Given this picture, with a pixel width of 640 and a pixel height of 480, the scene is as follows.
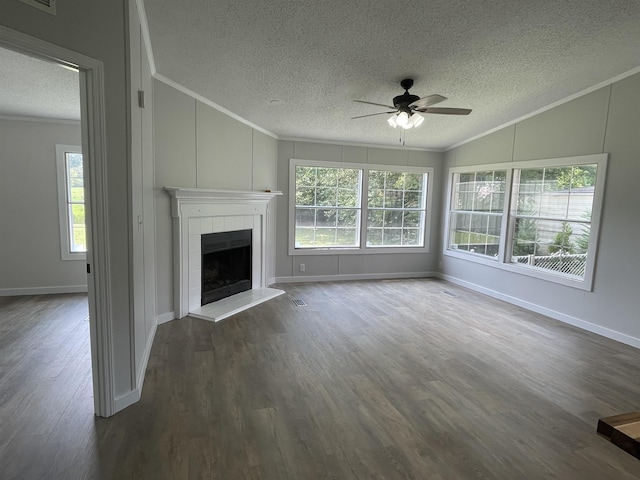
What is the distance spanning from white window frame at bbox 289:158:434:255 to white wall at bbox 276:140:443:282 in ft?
0.20

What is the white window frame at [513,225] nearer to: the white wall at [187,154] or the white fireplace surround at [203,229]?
the white fireplace surround at [203,229]

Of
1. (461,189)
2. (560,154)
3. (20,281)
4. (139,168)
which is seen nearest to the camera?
(139,168)

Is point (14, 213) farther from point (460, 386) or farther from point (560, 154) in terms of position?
point (560, 154)

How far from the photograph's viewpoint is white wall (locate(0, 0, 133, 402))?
1.75 m

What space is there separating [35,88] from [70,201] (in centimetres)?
175

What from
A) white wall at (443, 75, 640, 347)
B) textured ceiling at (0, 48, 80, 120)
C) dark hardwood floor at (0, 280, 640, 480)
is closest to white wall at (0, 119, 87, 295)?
textured ceiling at (0, 48, 80, 120)

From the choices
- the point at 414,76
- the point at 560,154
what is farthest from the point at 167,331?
the point at 560,154

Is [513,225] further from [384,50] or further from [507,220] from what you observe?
[384,50]

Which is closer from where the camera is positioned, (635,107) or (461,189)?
(635,107)

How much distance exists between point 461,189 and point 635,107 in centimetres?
270

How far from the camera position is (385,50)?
3096mm

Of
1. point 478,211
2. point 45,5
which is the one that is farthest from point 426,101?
point 478,211

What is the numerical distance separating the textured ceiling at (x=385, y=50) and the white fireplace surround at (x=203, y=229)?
3.80ft

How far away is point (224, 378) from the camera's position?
2742 mm
